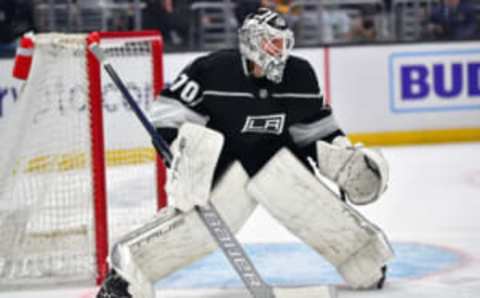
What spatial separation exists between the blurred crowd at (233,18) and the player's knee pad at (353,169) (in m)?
4.89

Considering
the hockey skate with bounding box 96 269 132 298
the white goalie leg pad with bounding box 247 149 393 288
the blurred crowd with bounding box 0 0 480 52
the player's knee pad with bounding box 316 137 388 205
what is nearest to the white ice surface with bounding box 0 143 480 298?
the white goalie leg pad with bounding box 247 149 393 288

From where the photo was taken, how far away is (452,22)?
30.4 feet

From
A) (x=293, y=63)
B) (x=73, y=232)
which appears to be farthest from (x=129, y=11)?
(x=293, y=63)

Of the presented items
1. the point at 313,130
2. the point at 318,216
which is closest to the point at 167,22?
the point at 313,130

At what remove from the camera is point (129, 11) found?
29.3 feet

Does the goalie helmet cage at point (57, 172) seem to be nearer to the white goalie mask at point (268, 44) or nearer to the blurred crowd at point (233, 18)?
the white goalie mask at point (268, 44)

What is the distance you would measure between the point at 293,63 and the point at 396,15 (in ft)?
18.1

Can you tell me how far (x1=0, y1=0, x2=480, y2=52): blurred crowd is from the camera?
873 cm

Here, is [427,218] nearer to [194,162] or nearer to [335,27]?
[194,162]

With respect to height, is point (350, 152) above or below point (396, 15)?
above

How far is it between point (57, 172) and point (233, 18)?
487 cm

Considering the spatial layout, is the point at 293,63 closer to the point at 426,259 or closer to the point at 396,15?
the point at 426,259

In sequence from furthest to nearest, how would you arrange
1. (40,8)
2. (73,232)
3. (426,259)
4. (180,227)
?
(40,8) → (426,259) → (73,232) → (180,227)

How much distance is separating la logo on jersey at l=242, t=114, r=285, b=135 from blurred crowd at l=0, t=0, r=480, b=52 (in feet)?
16.3
